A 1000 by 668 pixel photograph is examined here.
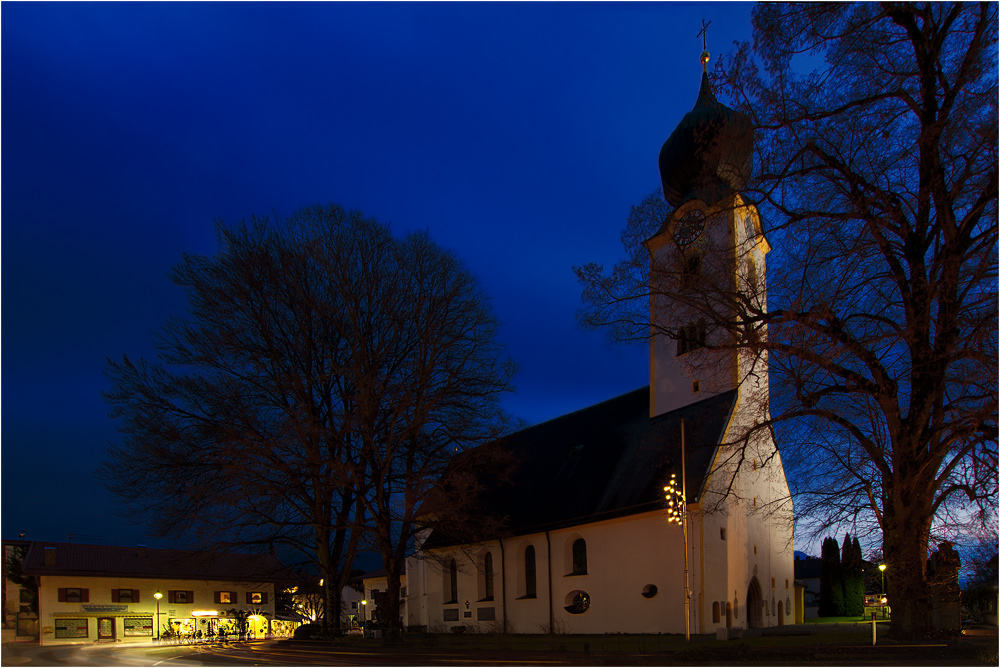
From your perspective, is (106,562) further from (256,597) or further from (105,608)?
(256,597)

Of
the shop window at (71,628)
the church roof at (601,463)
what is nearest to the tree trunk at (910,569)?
the church roof at (601,463)

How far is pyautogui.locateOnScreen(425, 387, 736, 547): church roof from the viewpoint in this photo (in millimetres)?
24906

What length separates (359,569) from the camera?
31.7m

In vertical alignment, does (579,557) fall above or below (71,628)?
above

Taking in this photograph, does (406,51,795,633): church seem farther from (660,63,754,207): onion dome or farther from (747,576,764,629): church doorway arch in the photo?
(660,63,754,207): onion dome

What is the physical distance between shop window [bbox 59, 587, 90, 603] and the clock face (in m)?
44.3

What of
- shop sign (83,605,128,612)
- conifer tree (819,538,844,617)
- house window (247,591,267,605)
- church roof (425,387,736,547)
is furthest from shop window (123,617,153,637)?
conifer tree (819,538,844,617)

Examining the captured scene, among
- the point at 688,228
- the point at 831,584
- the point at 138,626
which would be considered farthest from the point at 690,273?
the point at 138,626

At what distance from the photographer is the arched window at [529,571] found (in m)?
30.5

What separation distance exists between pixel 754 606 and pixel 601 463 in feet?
25.8

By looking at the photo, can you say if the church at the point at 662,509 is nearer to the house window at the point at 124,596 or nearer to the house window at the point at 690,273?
the house window at the point at 690,273

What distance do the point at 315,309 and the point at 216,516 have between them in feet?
25.2

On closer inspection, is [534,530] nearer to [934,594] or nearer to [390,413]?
[390,413]

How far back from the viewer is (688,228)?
16641mm
